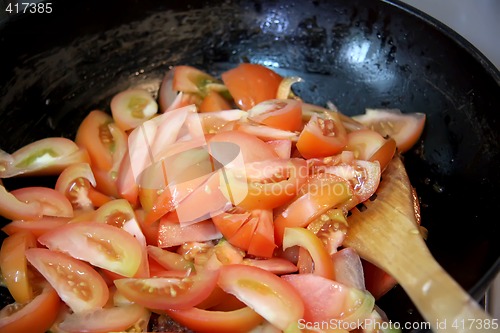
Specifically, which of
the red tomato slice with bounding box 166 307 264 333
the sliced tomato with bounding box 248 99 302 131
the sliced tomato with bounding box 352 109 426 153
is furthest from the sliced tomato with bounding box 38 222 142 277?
the sliced tomato with bounding box 352 109 426 153

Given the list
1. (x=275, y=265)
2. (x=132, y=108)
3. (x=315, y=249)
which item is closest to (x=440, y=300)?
(x=315, y=249)

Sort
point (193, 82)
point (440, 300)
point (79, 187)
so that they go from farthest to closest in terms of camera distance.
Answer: point (193, 82), point (79, 187), point (440, 300)

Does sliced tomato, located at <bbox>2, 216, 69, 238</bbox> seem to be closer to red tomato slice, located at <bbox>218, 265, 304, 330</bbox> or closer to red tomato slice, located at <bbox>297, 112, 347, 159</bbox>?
red tomato slice, located at <bbox>218, 265, 304, 330</bbox>

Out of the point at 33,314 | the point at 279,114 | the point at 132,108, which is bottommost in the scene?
the point at 33,314

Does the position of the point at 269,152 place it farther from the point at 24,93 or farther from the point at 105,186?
the point at 24,93

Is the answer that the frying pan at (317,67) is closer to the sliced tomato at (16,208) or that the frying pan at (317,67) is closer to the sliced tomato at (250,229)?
the sliced tomato at (16,208)

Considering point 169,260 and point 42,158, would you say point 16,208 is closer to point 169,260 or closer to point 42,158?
point 42,158

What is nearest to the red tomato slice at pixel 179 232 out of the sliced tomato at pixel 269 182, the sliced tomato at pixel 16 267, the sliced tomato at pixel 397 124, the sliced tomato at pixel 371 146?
the sliced tomato at pixel 269 182
